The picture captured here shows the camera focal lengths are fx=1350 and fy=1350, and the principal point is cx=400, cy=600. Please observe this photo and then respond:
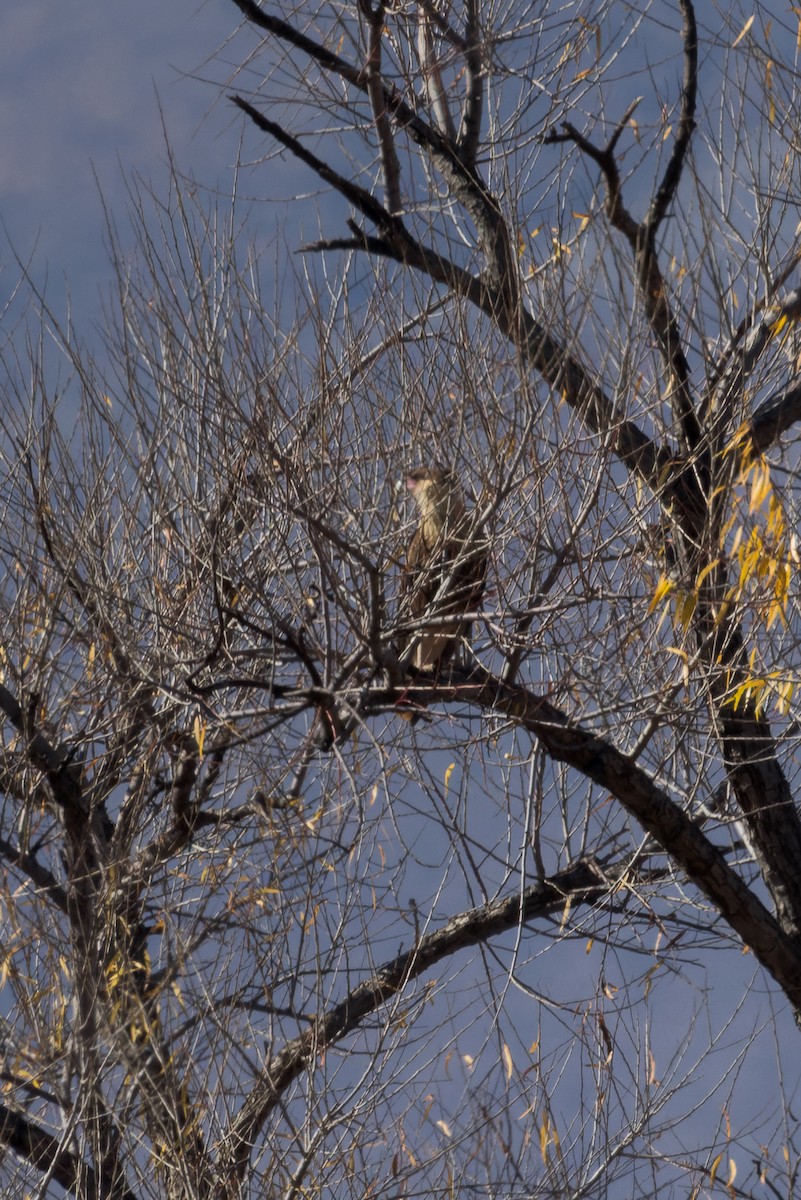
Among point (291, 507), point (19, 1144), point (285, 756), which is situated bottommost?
point (19, 1144)

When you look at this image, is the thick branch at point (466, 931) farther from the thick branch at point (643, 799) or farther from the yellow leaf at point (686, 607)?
the yellow leaf at point (686, 607)

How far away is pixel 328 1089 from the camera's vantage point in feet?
14.7

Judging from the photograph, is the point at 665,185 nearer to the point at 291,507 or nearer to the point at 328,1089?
the point at 291,507

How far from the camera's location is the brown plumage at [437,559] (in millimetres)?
4121

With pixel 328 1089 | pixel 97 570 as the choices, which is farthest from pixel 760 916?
pixel 97 570

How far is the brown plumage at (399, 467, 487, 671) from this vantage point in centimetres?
412

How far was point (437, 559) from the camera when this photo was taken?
4.32 metres

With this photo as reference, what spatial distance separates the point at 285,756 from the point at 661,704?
1.32m

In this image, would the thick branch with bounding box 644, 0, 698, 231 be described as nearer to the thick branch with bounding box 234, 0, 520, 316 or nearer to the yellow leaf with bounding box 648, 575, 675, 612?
the thick branch with bounding box 234, 0, 520, 316

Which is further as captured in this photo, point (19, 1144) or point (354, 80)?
point (354, 80)

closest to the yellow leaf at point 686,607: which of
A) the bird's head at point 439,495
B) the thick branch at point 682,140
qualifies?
the bird's head at point 439,495

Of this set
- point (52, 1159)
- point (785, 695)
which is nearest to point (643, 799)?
point (785, 695)

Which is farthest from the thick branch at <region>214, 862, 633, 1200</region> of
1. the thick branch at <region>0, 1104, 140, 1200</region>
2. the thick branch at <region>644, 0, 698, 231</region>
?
the thick branch at <region>644, 0, 698, 231</region>

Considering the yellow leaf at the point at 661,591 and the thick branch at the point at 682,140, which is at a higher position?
the thick branch at the point at 682,140
